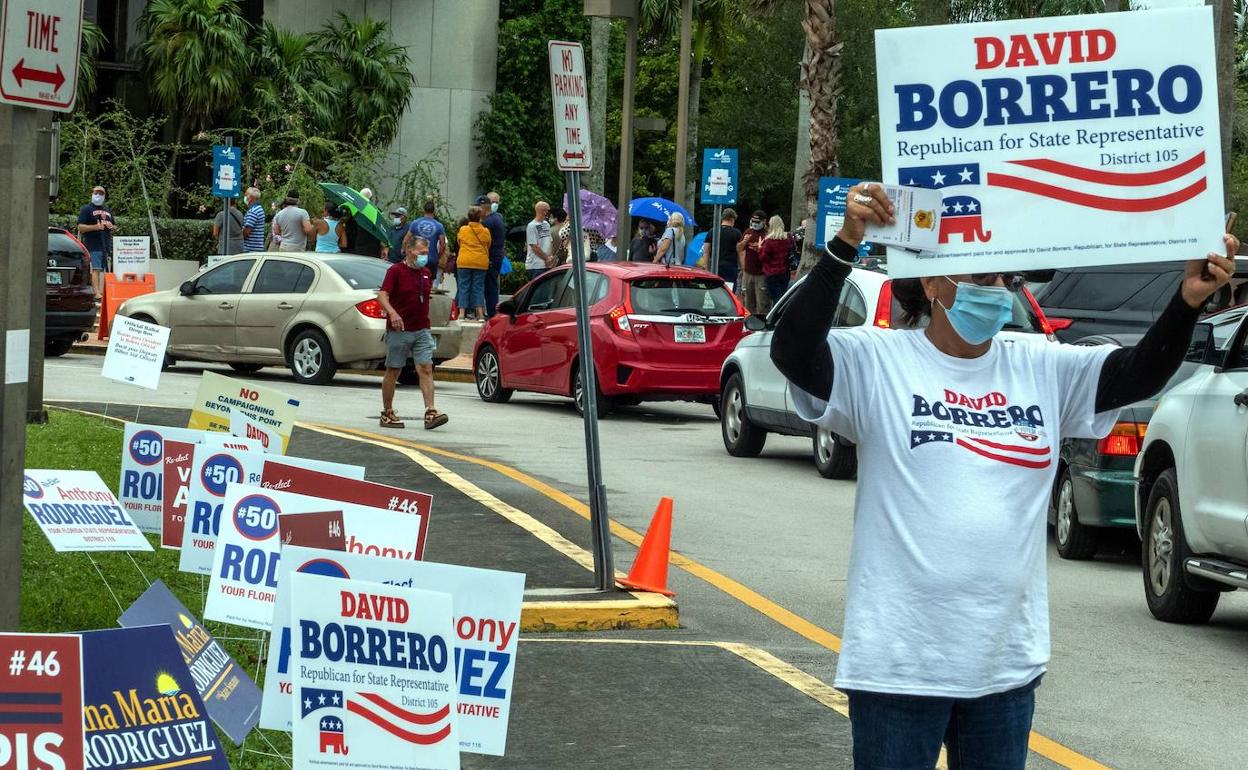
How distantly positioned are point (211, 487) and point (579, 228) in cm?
250

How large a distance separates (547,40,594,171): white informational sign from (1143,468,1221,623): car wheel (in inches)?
137

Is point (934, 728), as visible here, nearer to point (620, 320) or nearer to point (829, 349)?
point (829, 349)

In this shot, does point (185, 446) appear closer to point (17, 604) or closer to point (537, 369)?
point (17, 604)

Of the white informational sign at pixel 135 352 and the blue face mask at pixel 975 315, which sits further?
the white informational sign at pixel 135 352

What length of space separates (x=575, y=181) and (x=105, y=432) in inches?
259

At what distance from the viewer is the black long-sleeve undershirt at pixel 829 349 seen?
3893 millimetres

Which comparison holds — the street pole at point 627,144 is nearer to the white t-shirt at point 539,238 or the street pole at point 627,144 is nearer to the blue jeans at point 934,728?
the white t-shirt at point 539,238

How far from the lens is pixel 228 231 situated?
3003cm

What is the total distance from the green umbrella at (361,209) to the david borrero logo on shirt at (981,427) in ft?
77.9

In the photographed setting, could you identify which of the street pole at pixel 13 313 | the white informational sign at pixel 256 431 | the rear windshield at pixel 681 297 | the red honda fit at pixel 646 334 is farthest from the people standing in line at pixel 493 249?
the street pole at pixel 13 313

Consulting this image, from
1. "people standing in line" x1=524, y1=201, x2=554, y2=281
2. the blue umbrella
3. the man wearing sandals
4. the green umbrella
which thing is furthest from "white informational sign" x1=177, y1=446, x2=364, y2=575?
the blue umbrella

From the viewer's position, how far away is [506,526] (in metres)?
11.7

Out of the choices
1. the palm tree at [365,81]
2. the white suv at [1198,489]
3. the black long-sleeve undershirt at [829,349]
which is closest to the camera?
the black long-sleeve undershirt at [829,349]

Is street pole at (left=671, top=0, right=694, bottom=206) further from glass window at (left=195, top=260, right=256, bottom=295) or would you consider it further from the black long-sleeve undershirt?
the black long-sleeve undershirt
